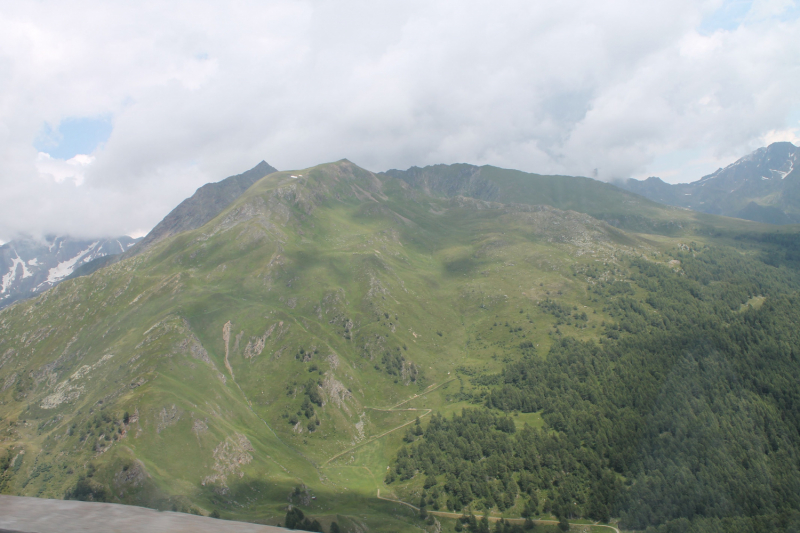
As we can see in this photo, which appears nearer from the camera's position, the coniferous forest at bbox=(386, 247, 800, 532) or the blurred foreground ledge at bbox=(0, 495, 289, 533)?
the blurred foreground ledge at bbox=(0, 495, 289, 533)

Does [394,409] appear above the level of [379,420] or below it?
above

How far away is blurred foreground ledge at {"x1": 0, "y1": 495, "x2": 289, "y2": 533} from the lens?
35.5 feet

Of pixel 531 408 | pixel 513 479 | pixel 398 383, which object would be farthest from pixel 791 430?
pixel 398 383

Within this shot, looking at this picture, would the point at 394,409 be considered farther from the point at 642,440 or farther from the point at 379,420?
the point at 642,440

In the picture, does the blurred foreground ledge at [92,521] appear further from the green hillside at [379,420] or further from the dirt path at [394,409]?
the dirt path at [394,409]

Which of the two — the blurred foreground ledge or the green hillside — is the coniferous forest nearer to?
the green hillside

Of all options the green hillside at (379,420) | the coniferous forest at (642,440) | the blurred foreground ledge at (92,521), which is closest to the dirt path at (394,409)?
the green hillside at (379,420)

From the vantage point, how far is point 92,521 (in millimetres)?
11820

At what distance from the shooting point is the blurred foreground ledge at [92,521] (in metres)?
10.8

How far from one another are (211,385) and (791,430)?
19403 cm

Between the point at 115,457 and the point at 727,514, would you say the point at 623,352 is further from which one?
the point at 115,457

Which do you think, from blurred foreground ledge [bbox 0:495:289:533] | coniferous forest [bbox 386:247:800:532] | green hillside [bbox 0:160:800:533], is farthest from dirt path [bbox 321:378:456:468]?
blurred foreground ledge [bbox 0:495:289:533]

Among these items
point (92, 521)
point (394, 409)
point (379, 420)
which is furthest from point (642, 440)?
point (92, 521)

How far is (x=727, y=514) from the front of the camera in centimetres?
9750
